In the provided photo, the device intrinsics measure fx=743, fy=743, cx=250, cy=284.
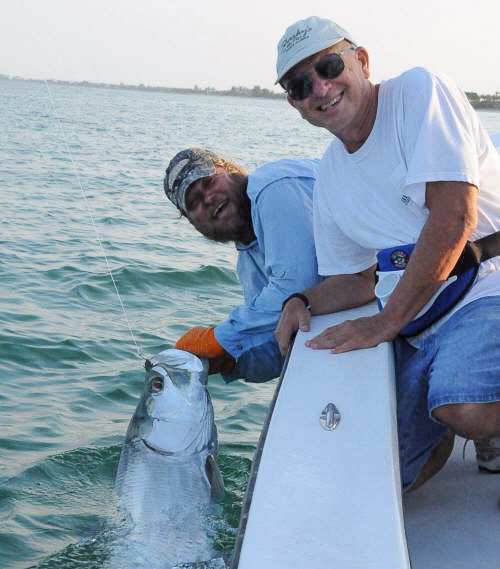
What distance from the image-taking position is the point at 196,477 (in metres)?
3.15

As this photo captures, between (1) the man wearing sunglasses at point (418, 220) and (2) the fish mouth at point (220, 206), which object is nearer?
(1) the man wearing sunglasses at point (418, 220)

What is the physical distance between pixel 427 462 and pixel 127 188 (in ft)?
41.1

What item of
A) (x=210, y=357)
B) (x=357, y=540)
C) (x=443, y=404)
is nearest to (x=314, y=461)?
(x=357, y=540)

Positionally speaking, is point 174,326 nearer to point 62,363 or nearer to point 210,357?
point 62,363

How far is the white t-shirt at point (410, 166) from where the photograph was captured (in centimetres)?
252

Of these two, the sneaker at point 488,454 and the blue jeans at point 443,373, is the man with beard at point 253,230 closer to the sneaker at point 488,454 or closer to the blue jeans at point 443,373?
the blue jeans at point 443,373

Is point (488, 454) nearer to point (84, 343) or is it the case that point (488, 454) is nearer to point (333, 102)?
point (333, 102)

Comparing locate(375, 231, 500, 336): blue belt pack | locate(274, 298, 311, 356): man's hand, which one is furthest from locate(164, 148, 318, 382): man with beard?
locate(375, 231, 500, 336): blue belt pack

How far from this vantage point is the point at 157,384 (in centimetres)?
325

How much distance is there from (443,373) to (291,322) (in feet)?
2.96

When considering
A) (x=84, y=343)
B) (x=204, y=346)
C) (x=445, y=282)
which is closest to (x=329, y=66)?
(x=445, y=282)

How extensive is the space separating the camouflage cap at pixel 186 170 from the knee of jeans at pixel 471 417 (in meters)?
1.82

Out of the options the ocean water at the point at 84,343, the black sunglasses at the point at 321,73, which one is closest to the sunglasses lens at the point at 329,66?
the black sunglasses at the point at 321,73

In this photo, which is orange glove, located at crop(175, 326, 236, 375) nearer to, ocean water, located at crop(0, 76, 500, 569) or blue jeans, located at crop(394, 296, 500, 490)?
ocean water, located at crop(0, 76, 500, 569)
